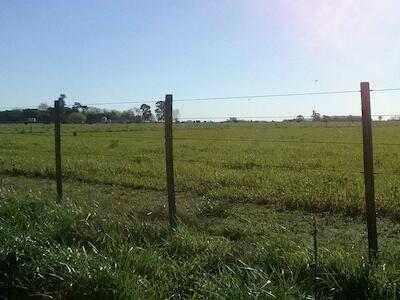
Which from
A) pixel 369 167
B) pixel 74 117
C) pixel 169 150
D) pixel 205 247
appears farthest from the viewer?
pixel 74 117

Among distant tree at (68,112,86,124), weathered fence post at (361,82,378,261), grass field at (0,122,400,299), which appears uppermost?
distant tree at (68,112,86,124)

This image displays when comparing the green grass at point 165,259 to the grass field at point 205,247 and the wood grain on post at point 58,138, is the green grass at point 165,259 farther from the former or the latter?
the wood grain on post at point 58,138

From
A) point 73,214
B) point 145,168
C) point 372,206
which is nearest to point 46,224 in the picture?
point 73,214

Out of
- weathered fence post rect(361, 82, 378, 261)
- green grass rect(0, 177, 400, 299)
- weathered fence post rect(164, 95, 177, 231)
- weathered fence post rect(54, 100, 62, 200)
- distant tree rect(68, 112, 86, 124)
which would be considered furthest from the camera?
distant tree rect(68, 112, 86, 124)

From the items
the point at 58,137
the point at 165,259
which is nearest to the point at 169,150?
the point at 165,259

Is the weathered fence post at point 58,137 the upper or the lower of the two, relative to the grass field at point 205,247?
upper

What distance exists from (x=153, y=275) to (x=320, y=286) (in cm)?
166

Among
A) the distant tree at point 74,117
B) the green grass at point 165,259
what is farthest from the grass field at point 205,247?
the distant tree at point 74,117

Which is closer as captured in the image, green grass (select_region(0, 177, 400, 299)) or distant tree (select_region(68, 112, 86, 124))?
green grass (select_region(0, 177, 400, 299))

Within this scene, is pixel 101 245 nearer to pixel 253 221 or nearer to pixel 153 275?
pixel 153 275

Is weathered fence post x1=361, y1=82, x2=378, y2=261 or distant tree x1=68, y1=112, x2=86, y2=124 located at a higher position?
distant tree x1=68, y1=112, x2=86, y2=124

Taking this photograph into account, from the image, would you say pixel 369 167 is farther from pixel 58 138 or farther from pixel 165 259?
pixel 58 138

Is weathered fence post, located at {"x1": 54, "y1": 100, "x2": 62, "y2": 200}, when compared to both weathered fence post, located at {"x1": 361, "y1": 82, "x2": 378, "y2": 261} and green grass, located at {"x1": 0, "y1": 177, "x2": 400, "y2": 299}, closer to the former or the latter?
green grass, located at {"x1": 0, "y1": 177, "x2": 400, "y2": 299}

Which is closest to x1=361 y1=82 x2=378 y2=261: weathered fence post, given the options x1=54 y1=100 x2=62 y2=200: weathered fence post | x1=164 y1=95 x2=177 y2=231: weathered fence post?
x1=164 y1=95 x2=177 y2=231: weathered fence post
